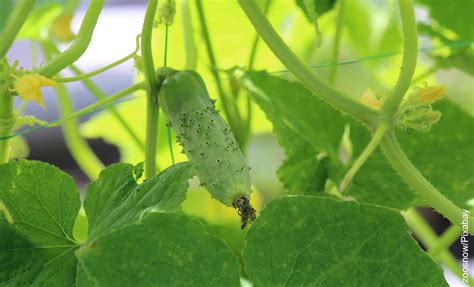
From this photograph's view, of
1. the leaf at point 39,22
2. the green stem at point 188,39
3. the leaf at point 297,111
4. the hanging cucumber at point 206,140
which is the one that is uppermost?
the leaf at point 39,22

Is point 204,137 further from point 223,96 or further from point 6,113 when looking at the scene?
point 223,96

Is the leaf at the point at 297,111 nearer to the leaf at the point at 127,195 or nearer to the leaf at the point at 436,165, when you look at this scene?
the leaf at the point at 436,165

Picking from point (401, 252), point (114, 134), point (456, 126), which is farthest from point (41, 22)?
point (401, 252)

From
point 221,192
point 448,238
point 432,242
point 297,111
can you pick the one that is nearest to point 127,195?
point 221,192

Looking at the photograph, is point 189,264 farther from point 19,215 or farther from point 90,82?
point 90,82

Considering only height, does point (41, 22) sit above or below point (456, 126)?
above

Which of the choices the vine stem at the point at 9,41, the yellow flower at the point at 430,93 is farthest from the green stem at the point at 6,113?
the yellow flower at the point at 430,93
